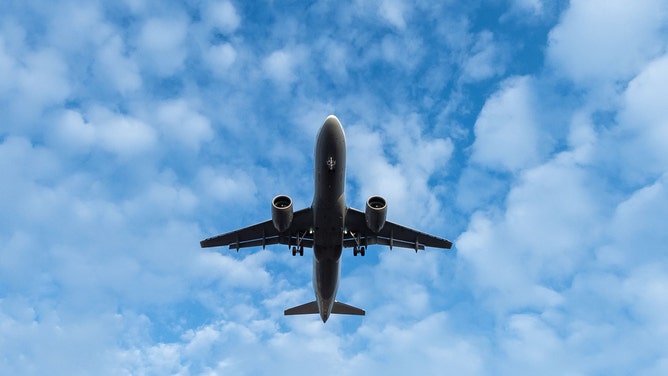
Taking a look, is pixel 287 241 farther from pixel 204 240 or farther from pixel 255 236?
pixel 204 240

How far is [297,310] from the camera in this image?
44.8 m

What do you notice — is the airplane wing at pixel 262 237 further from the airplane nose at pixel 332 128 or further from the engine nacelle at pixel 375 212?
the airplane nose at pixel 332 128

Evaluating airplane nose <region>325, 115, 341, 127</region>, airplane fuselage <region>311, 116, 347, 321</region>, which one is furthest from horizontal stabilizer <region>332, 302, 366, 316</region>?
airplane nose <region>325, 115, 341, 127</region>

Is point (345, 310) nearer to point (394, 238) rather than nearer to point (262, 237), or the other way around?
point (394, 238)

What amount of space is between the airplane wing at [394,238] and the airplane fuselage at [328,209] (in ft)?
7.87

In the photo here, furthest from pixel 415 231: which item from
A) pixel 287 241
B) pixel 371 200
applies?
pixel 287 241

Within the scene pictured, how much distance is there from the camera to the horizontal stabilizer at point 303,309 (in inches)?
1752

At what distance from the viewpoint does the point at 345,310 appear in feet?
149

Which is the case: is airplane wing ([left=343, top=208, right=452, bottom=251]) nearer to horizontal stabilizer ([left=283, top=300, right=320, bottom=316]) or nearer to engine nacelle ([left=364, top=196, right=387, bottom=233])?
engine nacelle ([left=364, top=196, right=387, bottom=233])

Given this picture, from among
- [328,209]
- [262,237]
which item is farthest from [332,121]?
[262,237]

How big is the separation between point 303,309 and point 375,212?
13.8m

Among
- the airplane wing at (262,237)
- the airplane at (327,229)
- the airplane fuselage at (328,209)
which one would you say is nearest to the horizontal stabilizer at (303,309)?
the airplane at (327,229)

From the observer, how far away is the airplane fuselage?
30500 millimetres

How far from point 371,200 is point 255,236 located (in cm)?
917
